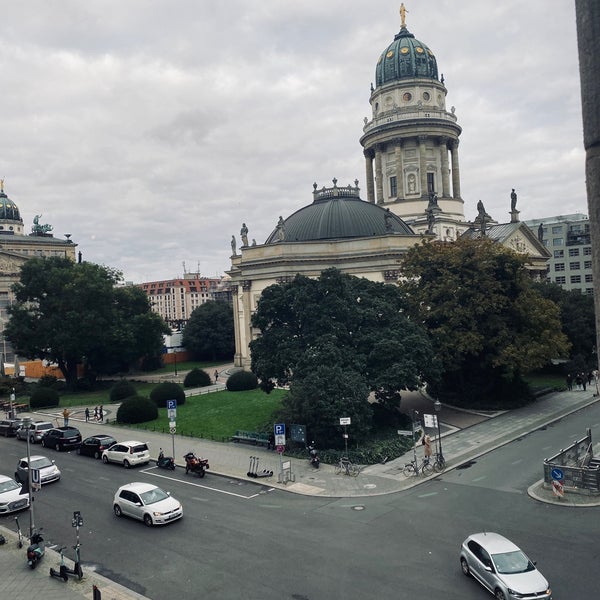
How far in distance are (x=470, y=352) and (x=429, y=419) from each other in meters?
17.0

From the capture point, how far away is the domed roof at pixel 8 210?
14050 centimetres

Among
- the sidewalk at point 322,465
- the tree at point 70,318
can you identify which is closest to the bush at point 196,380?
the tree at point 70,318

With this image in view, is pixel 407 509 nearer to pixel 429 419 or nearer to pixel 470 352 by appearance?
pixel 429 419

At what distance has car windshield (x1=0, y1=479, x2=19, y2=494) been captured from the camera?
2593 cm

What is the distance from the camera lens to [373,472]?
2975 cm

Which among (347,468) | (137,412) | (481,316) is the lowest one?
(347,468)

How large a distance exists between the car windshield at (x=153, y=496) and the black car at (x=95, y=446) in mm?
12011

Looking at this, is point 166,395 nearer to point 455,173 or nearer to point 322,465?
point 322,465

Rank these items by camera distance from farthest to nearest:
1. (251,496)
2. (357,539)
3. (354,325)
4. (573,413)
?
1. (573,413)
2. (354,325)
3. (251,496)
4. (357,539)

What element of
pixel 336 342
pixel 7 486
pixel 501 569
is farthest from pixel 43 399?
pixel 501 569

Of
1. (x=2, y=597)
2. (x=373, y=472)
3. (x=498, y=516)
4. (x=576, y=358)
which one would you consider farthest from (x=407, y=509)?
(x=576, y=358)

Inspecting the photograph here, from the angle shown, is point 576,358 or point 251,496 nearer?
point 251,496

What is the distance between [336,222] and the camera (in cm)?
7194

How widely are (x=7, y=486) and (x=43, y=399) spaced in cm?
2945
